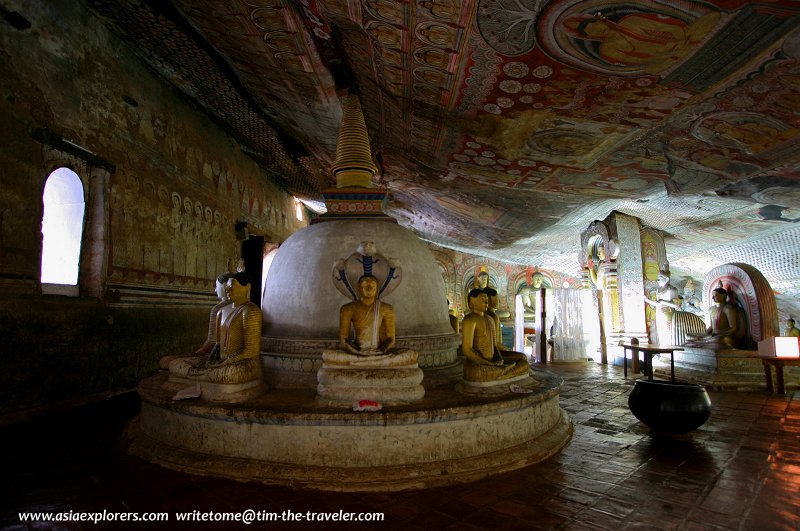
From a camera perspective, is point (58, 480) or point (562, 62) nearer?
point (58, 480)

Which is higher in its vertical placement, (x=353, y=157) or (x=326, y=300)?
(x=353, y=157)

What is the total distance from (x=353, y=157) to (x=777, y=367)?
7.89 meters

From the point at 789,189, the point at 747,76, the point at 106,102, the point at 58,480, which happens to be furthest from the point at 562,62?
the point at 106,102

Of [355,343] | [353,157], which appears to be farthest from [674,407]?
[353,157]

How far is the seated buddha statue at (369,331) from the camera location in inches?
154

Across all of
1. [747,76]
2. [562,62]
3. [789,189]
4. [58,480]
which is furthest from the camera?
[789,189]

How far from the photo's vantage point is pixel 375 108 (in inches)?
317

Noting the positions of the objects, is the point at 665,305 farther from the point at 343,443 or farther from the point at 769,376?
the point at 343,443

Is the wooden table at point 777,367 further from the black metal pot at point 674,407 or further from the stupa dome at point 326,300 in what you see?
the stupa dome at point 326,300

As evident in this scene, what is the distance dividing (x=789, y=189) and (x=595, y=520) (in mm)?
6736

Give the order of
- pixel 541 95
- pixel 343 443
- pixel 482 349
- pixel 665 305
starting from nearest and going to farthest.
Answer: pixel 343 443, pixel 482 349, pixel 541 95, pixel 665 305

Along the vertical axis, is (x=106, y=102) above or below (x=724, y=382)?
above

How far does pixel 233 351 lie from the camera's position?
4156 millimetres

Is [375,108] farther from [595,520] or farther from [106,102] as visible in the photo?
[595,520]
